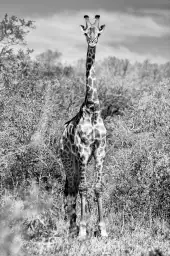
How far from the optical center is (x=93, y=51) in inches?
304

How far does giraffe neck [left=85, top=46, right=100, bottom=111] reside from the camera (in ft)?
25.0

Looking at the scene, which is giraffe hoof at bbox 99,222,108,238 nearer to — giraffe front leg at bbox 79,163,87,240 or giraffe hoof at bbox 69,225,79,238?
giraffe front leg at bbox 79,163,87,240

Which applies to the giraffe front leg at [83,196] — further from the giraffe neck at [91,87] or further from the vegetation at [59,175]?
the giraffe neck at [91,87]

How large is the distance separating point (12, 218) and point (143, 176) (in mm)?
4345

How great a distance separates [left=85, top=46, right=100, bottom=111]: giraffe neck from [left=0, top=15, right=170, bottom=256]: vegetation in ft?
6.15

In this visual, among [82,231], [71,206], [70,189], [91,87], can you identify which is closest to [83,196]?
[82,231]

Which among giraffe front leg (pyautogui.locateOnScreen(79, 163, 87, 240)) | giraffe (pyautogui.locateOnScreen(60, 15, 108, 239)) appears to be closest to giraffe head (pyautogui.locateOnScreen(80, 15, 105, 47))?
giraffe (pyautogui.locateOnScreen(60, 15, 108, 239))

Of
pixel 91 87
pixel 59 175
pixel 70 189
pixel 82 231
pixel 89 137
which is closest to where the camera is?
pixel 82 231

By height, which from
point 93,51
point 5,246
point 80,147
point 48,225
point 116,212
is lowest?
point 116,212

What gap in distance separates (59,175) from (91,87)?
14.5 ft

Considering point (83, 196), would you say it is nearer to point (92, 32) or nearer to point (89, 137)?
point (89, 137)

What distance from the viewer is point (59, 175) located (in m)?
11.5

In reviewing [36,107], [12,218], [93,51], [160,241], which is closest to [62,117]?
[36,107]

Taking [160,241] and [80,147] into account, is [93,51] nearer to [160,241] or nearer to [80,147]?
[80,147]
